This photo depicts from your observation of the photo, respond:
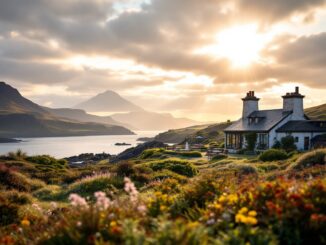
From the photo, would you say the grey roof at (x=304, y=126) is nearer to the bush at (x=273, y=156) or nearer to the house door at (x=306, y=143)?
the house door at (x=306, y=143)

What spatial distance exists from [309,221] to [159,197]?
333 centimetres

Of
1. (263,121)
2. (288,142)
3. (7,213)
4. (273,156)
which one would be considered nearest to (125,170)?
(7,213)

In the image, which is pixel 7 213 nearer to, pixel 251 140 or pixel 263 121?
pixel 251 140

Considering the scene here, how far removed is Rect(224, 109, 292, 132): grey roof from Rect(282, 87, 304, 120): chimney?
0.77m

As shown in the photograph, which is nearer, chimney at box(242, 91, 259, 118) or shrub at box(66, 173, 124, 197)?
shrub at box(66, 173, 124, 197)

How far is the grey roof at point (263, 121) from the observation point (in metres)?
48.2

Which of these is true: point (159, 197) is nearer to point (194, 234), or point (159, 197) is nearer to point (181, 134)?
point (194, 234)

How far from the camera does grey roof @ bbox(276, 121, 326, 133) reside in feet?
149

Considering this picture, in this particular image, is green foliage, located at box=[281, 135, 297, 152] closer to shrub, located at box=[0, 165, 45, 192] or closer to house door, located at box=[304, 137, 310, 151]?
house door, located at box=[304, 137, 310, 151]

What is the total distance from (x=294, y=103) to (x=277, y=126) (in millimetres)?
4035

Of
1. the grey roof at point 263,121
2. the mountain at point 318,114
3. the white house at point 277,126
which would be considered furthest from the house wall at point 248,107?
the mountain at point 318,114

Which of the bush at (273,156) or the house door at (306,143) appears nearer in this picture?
the bush at (273,156)

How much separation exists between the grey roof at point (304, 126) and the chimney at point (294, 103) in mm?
1842

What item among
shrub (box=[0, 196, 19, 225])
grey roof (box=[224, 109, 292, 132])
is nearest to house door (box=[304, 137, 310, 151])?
grey roof (box=[224, 109, 292, 132])
